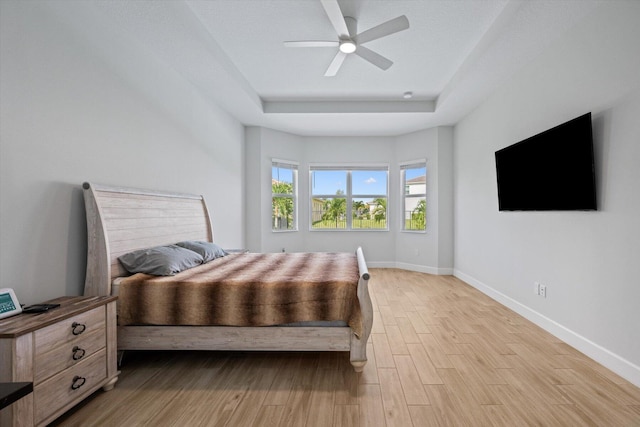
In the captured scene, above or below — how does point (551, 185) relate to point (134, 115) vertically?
below

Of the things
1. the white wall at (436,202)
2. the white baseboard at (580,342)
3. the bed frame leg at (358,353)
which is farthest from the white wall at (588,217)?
the bed frame leg at (358,353)

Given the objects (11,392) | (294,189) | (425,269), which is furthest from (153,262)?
(425,269)

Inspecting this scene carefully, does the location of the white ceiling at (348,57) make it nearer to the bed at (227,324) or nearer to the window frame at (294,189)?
the window frame at (294,189)

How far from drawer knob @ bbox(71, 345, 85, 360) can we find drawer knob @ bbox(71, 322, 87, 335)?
0.08 meters

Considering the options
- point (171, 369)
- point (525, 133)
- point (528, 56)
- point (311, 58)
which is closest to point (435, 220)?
point (525, 133)

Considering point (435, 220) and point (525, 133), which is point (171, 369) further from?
point (435, 220)

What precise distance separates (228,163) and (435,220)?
3605mm

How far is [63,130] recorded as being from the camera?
1.96m

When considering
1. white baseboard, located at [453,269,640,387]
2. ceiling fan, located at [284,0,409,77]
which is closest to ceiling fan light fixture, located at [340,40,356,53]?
ceiling fan, located at [284,0,409,77]

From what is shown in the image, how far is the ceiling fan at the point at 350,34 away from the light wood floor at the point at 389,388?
2.61 metres

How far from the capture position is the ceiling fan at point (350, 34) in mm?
2271

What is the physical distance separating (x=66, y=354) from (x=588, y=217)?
3.61 m

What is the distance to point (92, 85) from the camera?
219cm

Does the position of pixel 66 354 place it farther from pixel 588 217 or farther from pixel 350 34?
pixel 588 217
